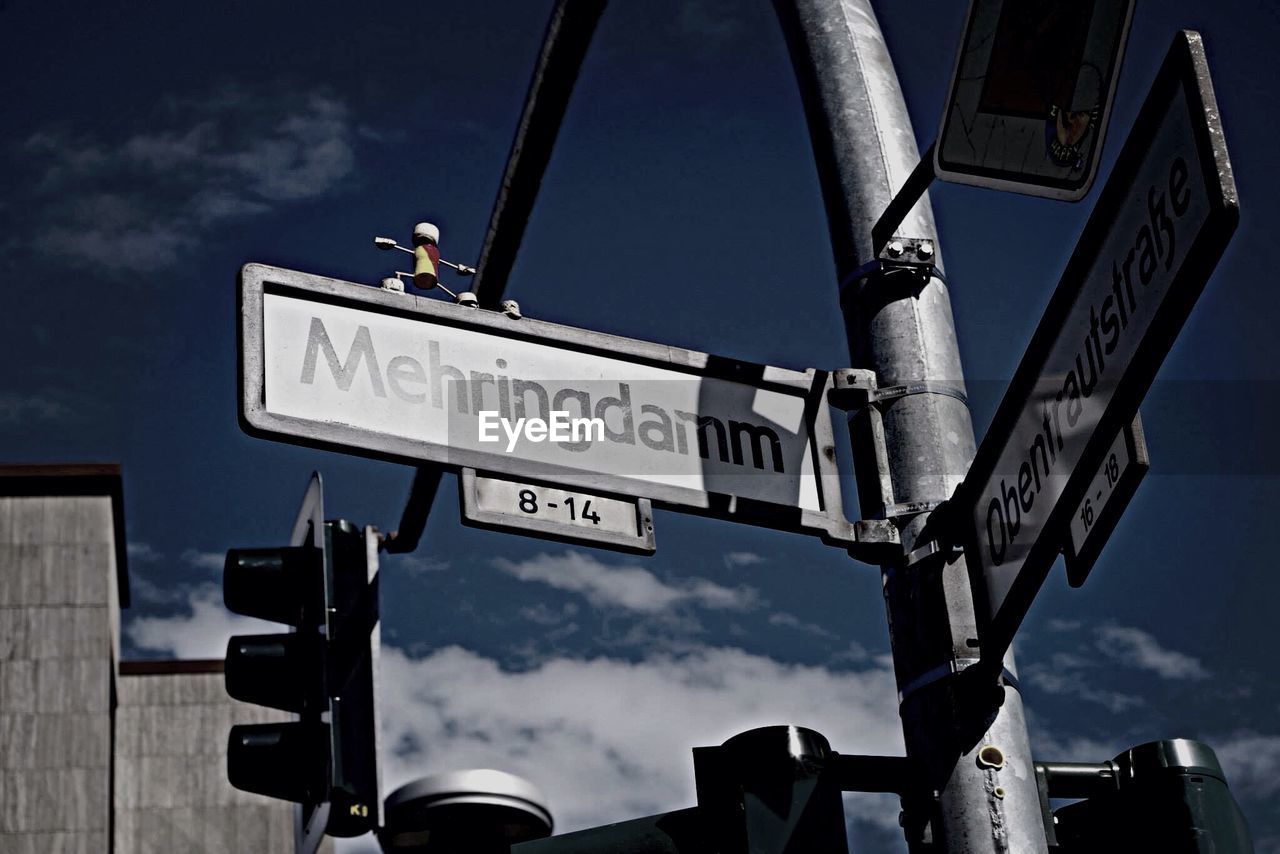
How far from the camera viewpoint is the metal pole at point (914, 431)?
3.63 meters

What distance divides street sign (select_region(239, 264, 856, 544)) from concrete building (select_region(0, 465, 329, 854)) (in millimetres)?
18010

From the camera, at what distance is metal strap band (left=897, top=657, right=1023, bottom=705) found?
3.73 meters

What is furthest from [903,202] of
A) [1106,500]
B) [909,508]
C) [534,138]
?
[534,138]

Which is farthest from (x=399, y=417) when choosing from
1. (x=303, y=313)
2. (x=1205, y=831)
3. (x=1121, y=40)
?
(x=1205, y=831)

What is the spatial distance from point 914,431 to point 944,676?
0.69 metres

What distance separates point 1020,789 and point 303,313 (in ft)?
6.76

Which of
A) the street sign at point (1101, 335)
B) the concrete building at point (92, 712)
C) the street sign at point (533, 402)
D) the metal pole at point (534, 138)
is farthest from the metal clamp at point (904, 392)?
the concrete building at point (92, 712)

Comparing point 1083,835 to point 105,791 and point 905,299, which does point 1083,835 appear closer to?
point 905,299

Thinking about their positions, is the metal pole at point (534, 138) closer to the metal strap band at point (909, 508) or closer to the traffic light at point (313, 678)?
the traffic light at point (313, 678)

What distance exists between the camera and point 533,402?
4027 millimetres

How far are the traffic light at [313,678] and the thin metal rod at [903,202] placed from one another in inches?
88.8

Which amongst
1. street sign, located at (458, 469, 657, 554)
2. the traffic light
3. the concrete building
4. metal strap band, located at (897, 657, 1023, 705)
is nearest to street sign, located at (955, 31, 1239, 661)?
metal strap band, located at (897, 657, 1023, 705)

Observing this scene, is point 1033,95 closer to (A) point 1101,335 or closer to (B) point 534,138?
(A) point 1101,335

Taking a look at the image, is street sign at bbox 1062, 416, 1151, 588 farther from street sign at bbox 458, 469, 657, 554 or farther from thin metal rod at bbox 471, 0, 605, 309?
thin metal rod at bbox 471, 0, 605, 309
